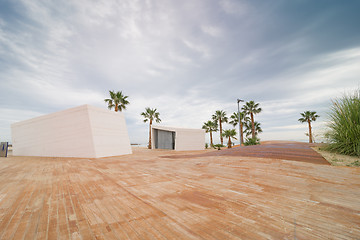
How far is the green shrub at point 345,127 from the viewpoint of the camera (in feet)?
14.6

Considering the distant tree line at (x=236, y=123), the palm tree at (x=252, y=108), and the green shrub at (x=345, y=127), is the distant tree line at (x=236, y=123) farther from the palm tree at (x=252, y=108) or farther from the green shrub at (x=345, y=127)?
the green shrub at (x=345, y=127)

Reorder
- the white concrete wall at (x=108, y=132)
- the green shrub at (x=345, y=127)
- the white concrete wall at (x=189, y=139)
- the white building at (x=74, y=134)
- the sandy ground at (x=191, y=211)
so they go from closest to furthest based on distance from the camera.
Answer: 1. the sandy ground at (x=191, y=211)
2. the green shrub at (x=345, y=127)
3. the white building at (x=74, y=134)
4. the white concrete wall at (x=108, y=132)
5. the white concrete wall at (x=189, y=139)

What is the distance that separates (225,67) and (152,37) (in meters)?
8.95

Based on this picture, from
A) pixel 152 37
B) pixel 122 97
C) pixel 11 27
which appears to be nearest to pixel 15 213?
pixel 152 37

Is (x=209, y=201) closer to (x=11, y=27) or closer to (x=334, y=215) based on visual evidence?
(x=334, y=215)

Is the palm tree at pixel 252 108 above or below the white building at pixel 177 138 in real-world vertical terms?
above

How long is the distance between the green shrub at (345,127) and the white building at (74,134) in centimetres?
1334

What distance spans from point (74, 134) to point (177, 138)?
13.0 meters

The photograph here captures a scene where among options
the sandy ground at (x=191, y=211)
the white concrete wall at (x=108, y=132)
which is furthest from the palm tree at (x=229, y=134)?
the sandy ground at (x=191, y=211)

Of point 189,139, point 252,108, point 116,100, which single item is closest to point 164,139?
point 189,139

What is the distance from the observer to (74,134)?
10609 millimetres

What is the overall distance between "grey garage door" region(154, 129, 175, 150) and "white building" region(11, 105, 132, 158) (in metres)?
9.42

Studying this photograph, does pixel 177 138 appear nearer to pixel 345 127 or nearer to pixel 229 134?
pixel 229 134

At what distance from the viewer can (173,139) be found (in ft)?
72.8
